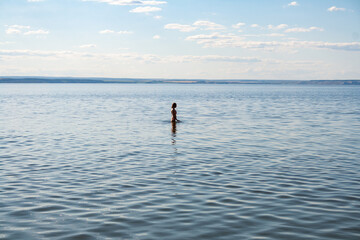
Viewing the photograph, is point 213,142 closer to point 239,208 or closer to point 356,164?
point 356,164

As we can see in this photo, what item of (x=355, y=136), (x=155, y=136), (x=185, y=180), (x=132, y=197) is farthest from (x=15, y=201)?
(x=355, y=136)

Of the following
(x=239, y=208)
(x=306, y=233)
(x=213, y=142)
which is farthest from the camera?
(x=213, y=142)

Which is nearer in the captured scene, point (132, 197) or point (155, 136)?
point (132, 197)

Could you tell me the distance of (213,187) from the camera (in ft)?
42.9

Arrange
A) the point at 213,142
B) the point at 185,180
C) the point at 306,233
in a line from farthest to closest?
the point at 213,142, the point at 185,180, the point at 306,233

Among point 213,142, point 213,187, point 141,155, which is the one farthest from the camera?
point 213,142

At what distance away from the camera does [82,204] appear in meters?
11.1

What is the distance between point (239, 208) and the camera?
426 inches

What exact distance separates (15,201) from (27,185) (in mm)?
1897

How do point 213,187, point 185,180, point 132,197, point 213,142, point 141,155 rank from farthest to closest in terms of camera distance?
point 213,142 → point 141,155 → point 185,180 → point 213,187 → point 132,197

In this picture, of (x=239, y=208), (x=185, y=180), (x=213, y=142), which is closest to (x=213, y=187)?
(x=185, y=180)

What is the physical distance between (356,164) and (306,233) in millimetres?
9329

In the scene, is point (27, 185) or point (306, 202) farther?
point (27, 185)

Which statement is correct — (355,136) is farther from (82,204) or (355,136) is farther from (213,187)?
(82,204)
